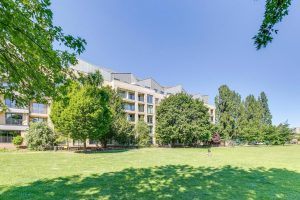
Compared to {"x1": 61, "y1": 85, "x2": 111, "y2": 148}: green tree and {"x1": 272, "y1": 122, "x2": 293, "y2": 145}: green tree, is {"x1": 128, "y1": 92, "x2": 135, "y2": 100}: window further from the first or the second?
{"x1": 272, "y1": 122, "x2": 293, "y2": 145}: green tree

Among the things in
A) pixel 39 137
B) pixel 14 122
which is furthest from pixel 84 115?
pixel 14 122

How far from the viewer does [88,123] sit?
32.8 metres

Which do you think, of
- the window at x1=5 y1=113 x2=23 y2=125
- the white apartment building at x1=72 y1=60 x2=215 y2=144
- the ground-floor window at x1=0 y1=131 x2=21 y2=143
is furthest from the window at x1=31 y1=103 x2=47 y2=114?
the white apartment building at x1=72 y1=60 x2=215 y2=144

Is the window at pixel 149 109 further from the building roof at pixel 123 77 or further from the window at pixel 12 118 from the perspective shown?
the window at pixel 12 118

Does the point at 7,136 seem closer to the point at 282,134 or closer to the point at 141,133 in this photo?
the point at 141,133

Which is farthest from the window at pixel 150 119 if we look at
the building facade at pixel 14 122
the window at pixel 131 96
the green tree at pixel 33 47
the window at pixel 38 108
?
the green tree at pixel 33 47

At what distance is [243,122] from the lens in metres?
76.2

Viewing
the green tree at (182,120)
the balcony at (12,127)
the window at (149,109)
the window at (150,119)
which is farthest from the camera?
the window at (150,119)

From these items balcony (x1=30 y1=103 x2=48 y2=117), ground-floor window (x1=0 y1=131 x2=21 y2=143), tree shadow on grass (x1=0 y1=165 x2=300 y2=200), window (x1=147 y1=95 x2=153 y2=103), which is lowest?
ground-floor window (x1=0 y1=131 x2=21 y2=143)

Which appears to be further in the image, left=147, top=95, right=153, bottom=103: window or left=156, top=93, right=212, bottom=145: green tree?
left=147, top=95, right=153, bottom=103: window

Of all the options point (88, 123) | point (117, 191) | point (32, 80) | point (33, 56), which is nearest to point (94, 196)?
point (117, 191)

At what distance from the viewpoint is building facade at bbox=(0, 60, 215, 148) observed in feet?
136

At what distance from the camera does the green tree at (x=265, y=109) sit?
87988mm

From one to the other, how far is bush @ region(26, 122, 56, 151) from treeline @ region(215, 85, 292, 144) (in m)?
45.7
